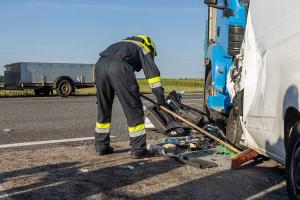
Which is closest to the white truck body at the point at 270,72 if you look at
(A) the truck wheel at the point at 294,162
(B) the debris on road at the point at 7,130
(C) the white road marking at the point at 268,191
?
(A) the truck wheel at the point at 294,162

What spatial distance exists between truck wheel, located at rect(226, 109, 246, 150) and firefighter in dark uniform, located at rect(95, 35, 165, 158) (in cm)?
105

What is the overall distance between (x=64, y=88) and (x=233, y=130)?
1492 cm

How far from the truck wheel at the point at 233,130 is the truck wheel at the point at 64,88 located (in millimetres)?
14610

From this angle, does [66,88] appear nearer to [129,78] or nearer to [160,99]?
[160,99]

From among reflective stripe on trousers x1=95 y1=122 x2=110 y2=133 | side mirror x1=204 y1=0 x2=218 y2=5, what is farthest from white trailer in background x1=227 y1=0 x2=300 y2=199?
reflective stripe on trousers x1=95 y1=122 x2=110 y2=133

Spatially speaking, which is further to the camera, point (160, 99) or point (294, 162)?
point (160, 99)

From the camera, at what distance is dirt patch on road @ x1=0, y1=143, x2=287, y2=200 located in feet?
13.3

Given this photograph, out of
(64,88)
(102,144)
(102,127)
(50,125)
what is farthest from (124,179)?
(64,88)

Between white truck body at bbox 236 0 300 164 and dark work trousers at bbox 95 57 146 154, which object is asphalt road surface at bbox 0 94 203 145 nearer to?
dark work trousers at bbox 95 57 146 154

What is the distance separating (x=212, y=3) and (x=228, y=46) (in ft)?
2.56

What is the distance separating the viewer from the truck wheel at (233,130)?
5777 mm

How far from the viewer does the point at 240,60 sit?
5.37 m

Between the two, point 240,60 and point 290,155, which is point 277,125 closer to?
point 290,155

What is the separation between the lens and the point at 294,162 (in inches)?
135
